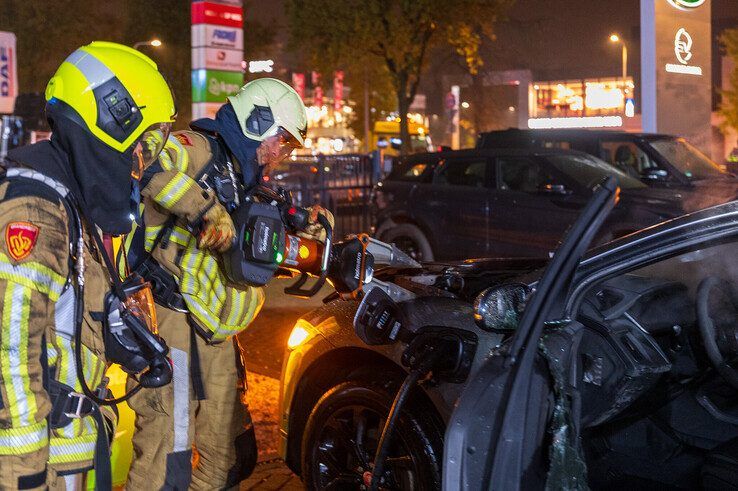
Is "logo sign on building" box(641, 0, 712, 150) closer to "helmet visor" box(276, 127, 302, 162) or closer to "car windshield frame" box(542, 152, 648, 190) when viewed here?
"car windshield frame" box(542, 152, 648, 190)

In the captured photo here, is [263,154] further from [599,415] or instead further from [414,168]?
[414,168]

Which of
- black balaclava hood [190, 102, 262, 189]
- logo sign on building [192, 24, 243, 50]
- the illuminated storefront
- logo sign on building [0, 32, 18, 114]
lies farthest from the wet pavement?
the illuminated storefront

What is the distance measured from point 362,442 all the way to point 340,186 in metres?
11.3

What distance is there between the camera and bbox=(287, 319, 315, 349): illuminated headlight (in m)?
4.00

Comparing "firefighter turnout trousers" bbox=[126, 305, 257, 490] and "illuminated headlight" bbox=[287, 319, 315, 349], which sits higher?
"illuminated headlight" bbox=[287, 319, 315, 349]

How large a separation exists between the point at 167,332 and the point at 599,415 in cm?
162

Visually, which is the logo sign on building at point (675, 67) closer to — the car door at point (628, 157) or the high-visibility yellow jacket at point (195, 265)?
the car door at point (628, 157)

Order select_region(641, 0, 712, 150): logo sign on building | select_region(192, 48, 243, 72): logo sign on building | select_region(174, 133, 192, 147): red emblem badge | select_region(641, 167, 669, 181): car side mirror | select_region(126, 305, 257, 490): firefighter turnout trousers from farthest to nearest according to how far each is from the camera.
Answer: select_region(641, 0, 712, 150): logo sign on building
select_region(192, 48, 243, 72): logo sign on building
select_region(641, 167, 669, 181): car side mirror
select_region(174, 133, 192, 147): red emblem badge
select_region(126, 305, 257, 490): firefighter turnout trousers

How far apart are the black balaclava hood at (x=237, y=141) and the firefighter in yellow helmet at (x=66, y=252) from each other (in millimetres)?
932

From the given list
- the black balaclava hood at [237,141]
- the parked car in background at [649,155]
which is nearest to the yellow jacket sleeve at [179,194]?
the black balaclava hood at [237,141]

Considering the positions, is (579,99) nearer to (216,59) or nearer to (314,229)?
(216,59)

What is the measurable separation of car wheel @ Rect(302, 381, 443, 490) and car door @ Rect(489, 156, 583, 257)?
6.23 m

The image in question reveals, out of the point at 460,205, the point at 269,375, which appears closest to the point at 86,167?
the point at 269,375

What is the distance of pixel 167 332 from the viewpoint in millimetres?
3523
